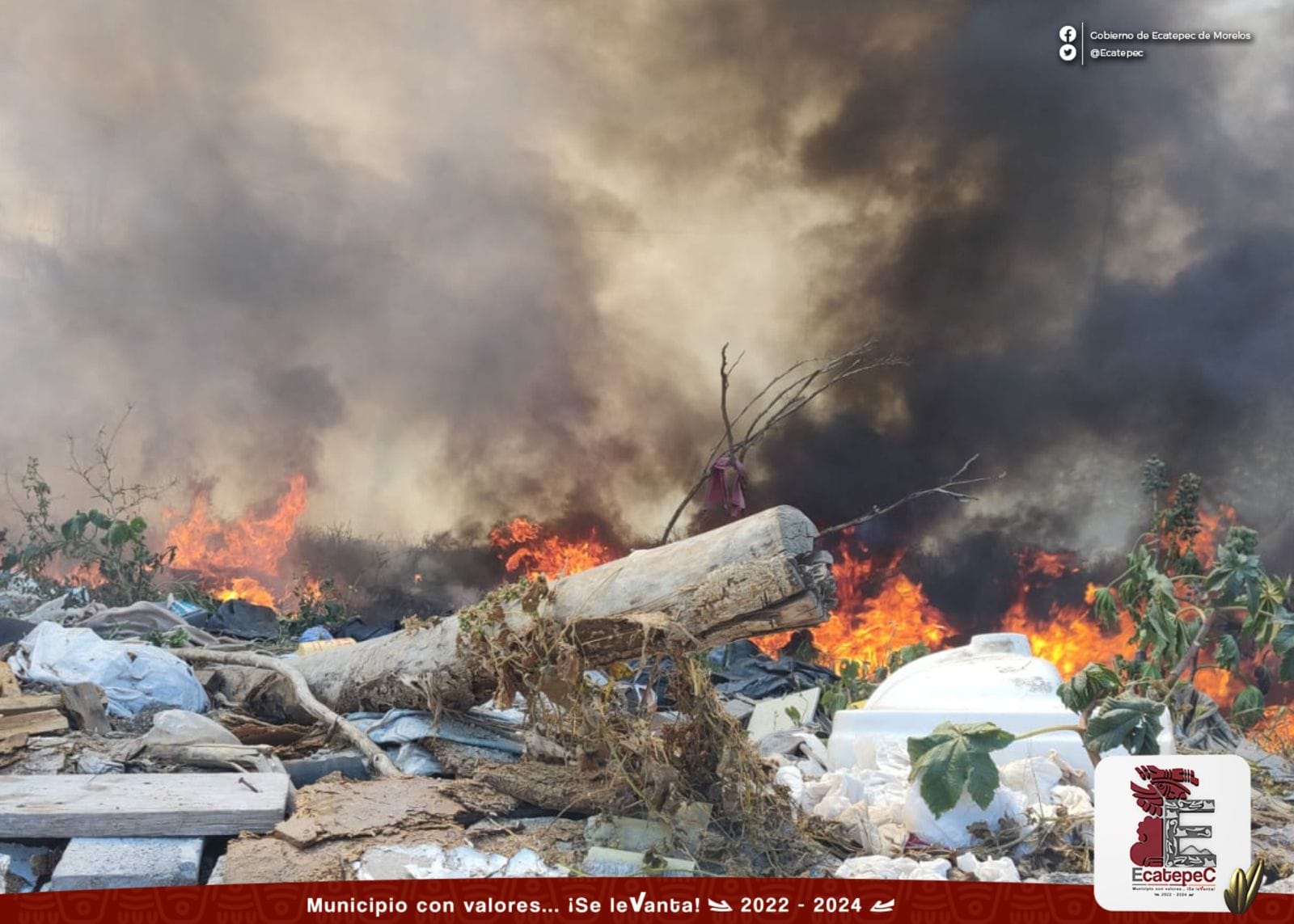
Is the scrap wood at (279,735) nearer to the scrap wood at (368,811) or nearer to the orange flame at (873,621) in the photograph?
the scrap wood at (368,811)

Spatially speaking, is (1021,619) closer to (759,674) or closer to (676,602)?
(759,674)

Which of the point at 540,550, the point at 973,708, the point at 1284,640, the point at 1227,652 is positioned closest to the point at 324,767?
the point at 973,708

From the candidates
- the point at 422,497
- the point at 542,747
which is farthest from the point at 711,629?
the point at 422,497

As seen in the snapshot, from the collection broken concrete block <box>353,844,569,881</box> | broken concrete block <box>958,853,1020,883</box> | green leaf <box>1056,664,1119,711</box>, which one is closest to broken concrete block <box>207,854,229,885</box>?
broken concrete block <box>353,844,569,881</box>

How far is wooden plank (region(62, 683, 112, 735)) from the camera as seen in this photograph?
13.2 ft

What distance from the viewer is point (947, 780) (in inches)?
128

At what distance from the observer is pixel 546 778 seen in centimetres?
365

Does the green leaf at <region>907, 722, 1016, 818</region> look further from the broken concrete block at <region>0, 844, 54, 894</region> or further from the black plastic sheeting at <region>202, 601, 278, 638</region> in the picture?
the black plastic sheeting at <region>202, 601, 278, 638</region>

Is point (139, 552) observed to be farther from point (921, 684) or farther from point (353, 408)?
point (921, 684)

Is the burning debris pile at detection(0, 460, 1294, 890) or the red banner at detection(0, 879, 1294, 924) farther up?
the burning debris pile at detection(0, 460, 1294, 890)

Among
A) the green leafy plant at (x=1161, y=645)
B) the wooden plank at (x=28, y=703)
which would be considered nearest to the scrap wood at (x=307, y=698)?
the wooden plank at (x=28, y=703)

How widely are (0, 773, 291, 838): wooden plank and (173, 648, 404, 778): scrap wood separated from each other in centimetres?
55

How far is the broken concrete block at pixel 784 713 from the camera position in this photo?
5.02 metres

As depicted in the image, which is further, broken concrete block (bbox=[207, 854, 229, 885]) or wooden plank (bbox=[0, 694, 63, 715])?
wooden plank (bbox=[0, 694, 63, 715])
